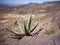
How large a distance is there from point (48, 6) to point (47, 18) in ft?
0.77

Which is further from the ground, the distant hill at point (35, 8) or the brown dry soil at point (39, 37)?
the distant hill at point (35, 8)

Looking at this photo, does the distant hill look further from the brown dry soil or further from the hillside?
the brown dry soil

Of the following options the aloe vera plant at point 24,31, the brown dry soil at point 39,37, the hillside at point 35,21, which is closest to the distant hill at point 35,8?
the hillside at point 35,21

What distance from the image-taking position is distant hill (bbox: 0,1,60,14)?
2.56 m

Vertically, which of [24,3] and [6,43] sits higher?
[24,3]

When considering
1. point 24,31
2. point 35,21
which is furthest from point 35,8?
point 24,31

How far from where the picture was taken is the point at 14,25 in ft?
8.06

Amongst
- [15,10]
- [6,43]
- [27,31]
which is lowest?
[6,43]

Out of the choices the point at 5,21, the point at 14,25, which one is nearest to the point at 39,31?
the point at 14,25

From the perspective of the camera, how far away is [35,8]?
102 inches

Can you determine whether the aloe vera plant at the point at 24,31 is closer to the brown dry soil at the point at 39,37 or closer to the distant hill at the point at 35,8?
the brown dry soil at the point at 39,37

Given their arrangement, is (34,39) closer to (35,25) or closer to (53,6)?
(35,25)

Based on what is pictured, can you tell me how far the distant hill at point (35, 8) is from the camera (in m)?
2.56

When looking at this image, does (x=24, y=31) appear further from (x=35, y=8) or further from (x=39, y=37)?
(x=35, y=8)
